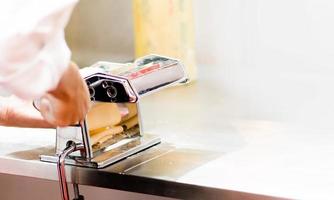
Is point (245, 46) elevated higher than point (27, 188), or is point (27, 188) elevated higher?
point (245, 46)

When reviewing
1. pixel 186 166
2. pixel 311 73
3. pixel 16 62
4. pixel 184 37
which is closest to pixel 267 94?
pixel 311 73

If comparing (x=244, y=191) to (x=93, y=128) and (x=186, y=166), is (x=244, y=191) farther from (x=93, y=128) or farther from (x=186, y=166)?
(x=93, y=128)

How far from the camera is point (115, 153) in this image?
2.59ft

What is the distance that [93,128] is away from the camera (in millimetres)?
797

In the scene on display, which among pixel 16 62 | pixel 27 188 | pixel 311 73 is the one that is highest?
pixel 16 62

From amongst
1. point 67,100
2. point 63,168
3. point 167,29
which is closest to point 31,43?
point 67,100

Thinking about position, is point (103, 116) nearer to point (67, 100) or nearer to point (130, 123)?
point (130, 123)

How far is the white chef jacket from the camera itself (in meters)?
0.45

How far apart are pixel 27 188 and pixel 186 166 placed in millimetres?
330

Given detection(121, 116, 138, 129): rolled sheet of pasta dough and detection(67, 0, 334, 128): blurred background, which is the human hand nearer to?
detection(121, 116, 138, 129): rolled sheet of pasta dough

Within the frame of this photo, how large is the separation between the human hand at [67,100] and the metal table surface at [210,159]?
179 millimetres

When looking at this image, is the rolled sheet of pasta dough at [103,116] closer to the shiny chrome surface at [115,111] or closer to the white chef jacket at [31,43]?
the shiny chrome surface at [115,111]

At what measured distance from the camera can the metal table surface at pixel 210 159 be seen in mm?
689

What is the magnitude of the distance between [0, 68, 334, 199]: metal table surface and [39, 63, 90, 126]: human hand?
0.59ft
